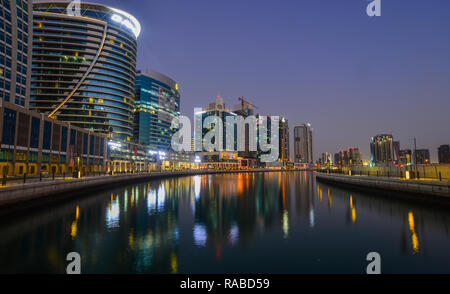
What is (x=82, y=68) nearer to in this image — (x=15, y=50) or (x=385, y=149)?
(x=15, y=50)

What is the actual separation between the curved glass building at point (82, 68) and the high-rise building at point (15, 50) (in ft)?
95.8

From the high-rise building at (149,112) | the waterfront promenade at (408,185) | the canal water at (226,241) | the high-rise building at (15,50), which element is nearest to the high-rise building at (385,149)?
the waterfront promenade at (408,185)

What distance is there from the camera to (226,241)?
14039 mm

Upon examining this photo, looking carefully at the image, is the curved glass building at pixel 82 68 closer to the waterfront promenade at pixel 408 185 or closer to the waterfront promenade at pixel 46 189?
the waterfront promenade at pixel 46 189

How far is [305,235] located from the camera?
617 inches

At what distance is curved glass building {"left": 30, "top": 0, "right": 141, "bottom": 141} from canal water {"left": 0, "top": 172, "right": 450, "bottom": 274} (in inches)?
4181

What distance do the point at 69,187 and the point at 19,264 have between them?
2654 centimetres

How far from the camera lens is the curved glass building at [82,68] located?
108938 mm

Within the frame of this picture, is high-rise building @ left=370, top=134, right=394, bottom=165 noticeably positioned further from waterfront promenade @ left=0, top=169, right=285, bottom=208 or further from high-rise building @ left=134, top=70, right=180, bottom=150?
waterfront promenade @ left=0, top=169, right=285, bottom=208

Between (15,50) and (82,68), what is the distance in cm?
3941

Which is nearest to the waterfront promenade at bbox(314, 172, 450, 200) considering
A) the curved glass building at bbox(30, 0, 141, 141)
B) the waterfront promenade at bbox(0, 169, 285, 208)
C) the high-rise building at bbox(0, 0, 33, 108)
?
the waterfront promenade at bbox(0, 169, 285, 208)

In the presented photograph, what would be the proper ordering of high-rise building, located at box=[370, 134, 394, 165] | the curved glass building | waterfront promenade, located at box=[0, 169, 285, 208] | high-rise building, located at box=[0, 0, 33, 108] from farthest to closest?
high-rise building, located at box=[370, 134, 394, 165]
the curved glass building
high-rise building, located at box=[0, 0, 33, 108]
waterfront promenade, located at box=[0, 169, 285, 208]

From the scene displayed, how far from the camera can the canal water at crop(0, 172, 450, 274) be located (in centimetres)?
1056
